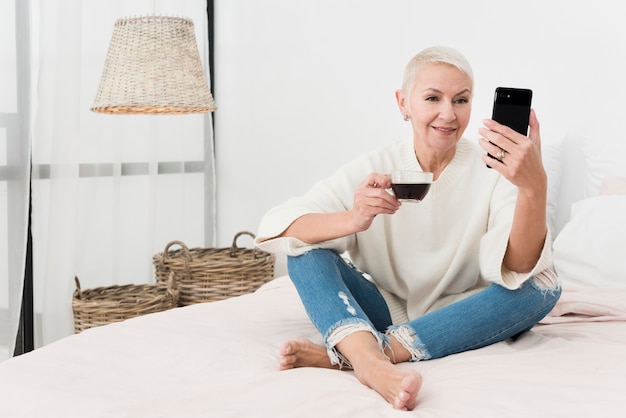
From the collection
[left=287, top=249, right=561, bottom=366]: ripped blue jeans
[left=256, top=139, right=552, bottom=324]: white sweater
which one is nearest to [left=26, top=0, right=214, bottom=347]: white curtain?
[left=256, top=139, right=552, bottom=324]: white sweater

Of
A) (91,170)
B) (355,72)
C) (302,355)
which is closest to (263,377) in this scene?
(302,355)

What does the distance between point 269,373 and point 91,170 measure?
196 centimetres

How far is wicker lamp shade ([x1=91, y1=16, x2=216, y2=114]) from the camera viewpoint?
9.16 ft

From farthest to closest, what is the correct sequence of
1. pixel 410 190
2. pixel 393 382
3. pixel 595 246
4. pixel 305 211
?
1. pixel 595 246
2. pixel 305 211
3. pixel 410 190
4. pixel 393 382

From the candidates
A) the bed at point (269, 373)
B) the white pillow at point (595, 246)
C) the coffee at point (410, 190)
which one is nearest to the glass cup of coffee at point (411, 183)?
the coffee at point (410, 190)

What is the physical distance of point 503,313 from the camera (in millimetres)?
1670

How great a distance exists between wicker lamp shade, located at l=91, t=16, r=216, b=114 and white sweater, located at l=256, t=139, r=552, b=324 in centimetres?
108

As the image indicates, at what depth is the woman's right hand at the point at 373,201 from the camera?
1.65 meters

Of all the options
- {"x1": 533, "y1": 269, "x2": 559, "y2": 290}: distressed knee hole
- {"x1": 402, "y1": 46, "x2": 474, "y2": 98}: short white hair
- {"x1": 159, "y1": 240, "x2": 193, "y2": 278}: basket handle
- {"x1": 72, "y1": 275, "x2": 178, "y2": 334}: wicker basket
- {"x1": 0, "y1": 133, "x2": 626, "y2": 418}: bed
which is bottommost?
{"x1": 72, "y1": 275, "x2": 178, "y2": 334}: wicker basket

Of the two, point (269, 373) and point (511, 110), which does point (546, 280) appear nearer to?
point (511, 110)

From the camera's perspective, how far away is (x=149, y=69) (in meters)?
2.81

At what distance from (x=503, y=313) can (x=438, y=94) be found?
0.55 metres

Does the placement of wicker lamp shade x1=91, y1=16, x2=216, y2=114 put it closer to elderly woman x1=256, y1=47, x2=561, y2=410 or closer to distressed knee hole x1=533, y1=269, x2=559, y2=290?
elderly woman x1=256, y1=47, x2=561, y2=410

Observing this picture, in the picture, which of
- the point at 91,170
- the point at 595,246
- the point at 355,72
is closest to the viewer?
the point at 595,246
